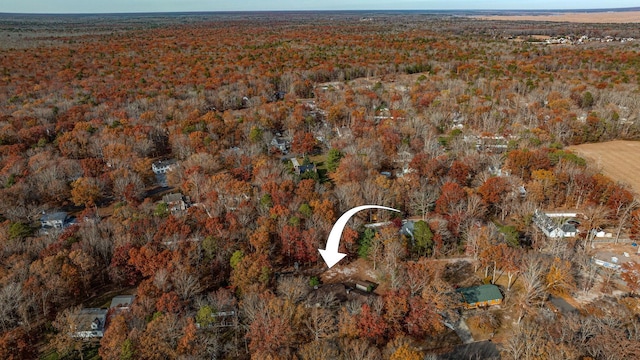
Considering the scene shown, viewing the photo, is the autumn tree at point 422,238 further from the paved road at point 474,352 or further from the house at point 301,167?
the house at point 301,167

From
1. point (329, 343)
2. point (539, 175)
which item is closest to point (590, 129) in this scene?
point (539, 175)

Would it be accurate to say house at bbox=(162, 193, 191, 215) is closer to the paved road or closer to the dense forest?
the dense forest

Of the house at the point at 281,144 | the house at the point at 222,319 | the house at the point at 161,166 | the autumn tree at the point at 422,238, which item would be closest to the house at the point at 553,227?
the autumn tree at the point at 422,238

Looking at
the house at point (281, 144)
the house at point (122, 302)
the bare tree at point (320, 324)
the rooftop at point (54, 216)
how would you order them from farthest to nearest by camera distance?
the house at point (281, 144), the rooftop at point (54, 216), the house at point (122, 302), the bare tree at point (320, 324)

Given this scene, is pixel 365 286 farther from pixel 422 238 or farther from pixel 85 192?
pixel 85 192

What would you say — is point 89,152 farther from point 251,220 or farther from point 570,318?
point 570,318

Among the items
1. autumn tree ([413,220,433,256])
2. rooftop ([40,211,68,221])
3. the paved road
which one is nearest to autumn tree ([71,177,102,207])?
rooftop ([40,211,68,221])

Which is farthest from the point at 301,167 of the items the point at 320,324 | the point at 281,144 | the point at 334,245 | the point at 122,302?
the point at 320,324
